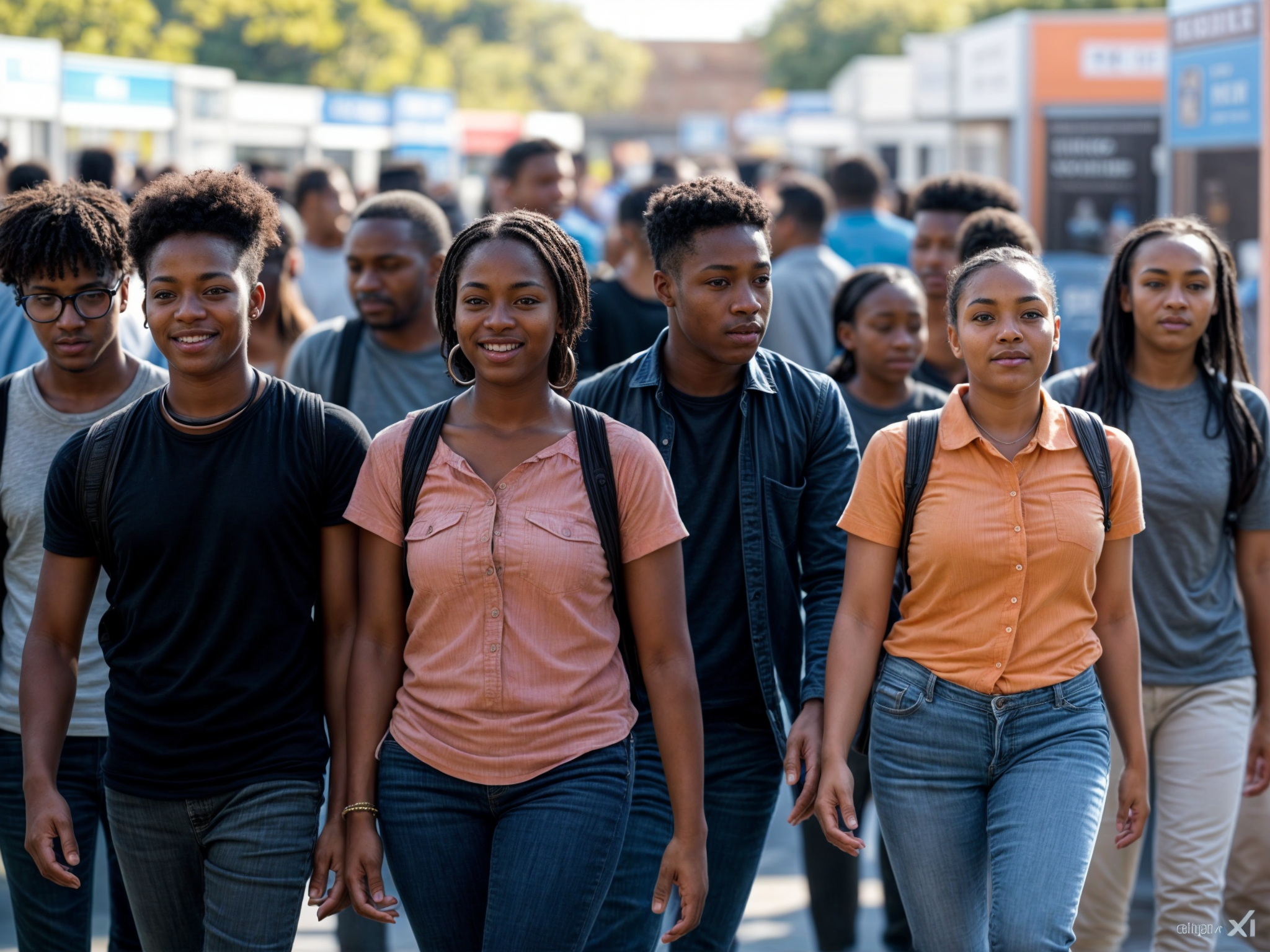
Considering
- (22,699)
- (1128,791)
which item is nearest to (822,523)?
(1128,791)

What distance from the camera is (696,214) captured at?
12.6 ft

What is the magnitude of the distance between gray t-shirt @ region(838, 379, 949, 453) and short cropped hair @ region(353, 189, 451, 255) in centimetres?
159

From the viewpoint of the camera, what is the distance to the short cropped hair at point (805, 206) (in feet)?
27.0

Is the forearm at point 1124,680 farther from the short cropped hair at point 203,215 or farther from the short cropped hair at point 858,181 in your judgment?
the short cropped hair at point 858,181

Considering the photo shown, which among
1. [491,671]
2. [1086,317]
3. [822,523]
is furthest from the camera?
[1086,317]

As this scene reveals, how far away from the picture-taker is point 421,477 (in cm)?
324

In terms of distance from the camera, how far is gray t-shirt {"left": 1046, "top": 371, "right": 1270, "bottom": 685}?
14.0ft

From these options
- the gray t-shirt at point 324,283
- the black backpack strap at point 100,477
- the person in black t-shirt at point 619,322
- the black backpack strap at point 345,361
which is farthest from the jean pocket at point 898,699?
the gray t-shirt at point 324,283

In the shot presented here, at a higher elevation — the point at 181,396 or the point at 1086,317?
the point at 1086,317

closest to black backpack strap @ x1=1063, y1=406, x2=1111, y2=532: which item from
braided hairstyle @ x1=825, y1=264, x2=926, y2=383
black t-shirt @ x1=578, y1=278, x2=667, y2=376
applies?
braided hairstyle @ x1=825, y1=264, x2=926, y2=383

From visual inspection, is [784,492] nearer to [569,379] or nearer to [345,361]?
[569,379]

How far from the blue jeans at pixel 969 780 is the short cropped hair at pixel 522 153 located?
16.1ft

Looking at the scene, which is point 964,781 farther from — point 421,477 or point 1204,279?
point 1204,279

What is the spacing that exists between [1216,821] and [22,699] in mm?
3000
